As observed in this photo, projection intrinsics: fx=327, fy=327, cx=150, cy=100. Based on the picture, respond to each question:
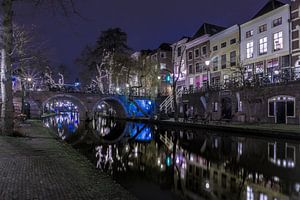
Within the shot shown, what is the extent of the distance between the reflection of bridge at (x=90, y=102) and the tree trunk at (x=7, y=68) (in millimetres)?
26073

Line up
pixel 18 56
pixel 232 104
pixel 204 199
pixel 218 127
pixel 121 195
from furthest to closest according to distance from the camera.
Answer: pixel 232 104 < pixel 218 127 < pixel 18 56 < pixel 204 199 < pixel 121 195

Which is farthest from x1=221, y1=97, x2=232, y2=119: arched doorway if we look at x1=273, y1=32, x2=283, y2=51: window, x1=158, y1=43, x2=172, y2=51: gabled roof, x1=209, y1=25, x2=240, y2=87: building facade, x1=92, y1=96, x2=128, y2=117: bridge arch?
x1=158, y1=43, x2=172, y2=51: gabled roof

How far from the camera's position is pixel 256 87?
33219mm

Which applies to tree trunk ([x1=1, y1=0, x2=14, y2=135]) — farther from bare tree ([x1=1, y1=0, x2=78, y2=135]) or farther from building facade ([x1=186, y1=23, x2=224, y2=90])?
building facade ([x1=186, y1=23, x2=224, y2=90])

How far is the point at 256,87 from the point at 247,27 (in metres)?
12.2

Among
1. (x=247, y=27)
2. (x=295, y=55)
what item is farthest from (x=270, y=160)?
(x=247, y=27)

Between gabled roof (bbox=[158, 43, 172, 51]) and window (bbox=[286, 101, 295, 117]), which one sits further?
gabled roof (bbox=[158, 43, 172, 51])

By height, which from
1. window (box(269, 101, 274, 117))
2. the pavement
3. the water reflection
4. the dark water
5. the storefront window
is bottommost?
the water reflection

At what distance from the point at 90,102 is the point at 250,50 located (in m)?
25.8

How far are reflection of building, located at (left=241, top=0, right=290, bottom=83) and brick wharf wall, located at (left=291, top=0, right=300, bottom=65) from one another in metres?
0.73

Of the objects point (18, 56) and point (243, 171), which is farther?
point (18, 56)

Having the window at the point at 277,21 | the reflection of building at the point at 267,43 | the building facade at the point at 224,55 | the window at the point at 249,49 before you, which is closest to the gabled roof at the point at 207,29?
the building facade at the point at 224,55

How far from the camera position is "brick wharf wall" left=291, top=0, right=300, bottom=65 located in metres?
33.7

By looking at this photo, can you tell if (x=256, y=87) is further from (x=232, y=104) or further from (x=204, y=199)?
(x=204, y=199)
